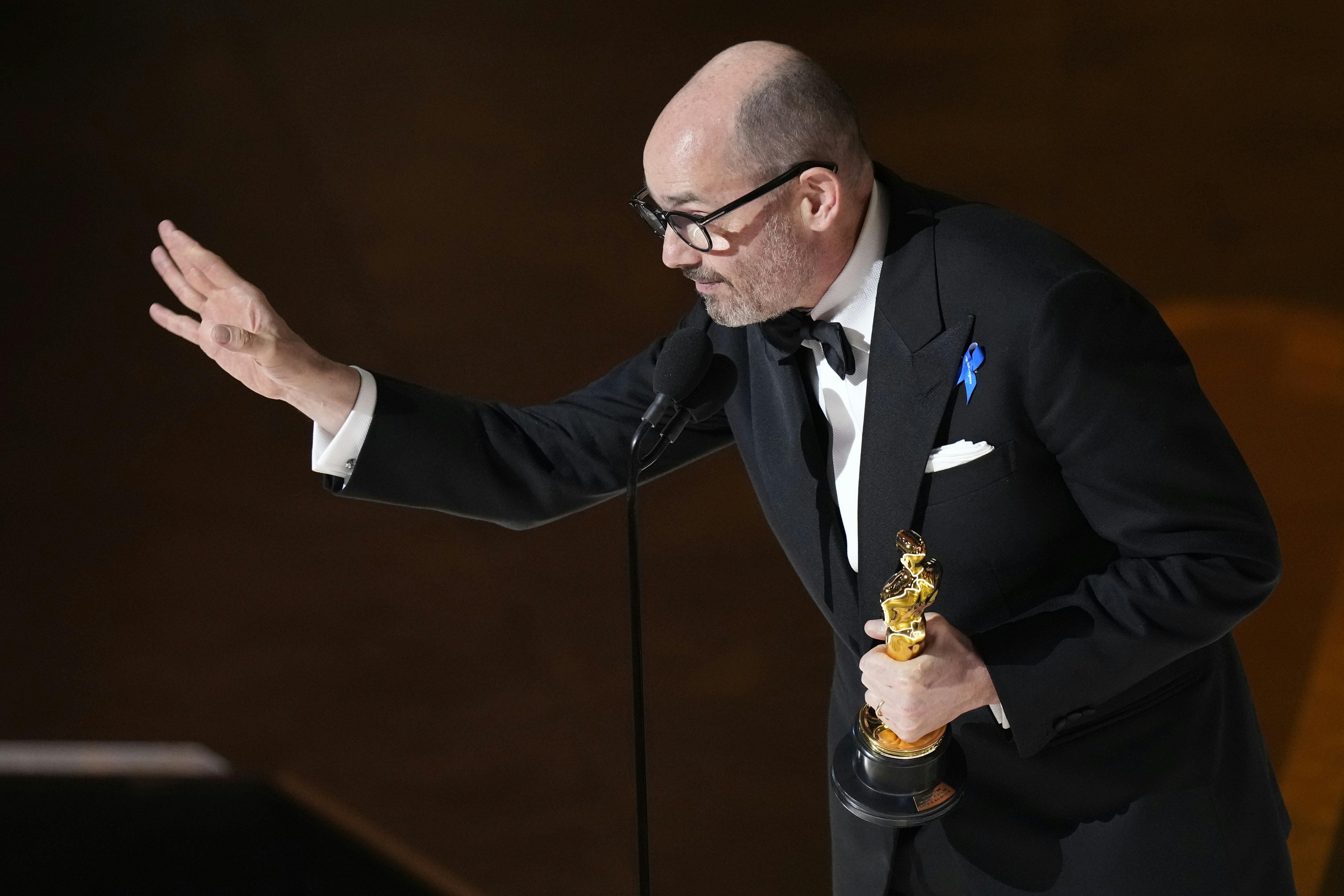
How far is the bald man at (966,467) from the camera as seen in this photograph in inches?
52.2

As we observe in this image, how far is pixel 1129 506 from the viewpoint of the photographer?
1329mm

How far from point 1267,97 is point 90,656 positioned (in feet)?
9.33

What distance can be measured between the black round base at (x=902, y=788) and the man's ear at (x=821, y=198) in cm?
59

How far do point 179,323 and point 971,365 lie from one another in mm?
945

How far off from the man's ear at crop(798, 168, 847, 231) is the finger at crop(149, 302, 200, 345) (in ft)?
2.37

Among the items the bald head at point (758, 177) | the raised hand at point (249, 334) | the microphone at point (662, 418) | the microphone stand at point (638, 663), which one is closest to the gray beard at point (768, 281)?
the bald head at point (758, 177)

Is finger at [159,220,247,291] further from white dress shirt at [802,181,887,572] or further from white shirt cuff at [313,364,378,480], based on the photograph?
white dress shirt at [802,181,887,572]

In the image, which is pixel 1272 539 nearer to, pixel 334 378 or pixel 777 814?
pixel 334 378

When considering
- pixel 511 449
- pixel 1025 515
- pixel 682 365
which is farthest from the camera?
pixel 511 449

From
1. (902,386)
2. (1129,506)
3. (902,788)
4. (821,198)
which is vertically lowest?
(902,788)

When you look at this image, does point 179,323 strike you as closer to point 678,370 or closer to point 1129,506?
point 678,370

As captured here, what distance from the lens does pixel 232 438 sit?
9.52 ft

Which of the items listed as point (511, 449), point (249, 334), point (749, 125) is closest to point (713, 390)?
point (749, 125)

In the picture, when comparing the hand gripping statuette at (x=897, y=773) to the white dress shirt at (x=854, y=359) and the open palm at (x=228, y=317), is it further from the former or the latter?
the open palm at (x=228, y=317)
